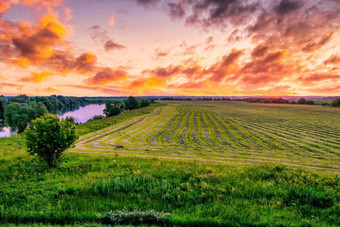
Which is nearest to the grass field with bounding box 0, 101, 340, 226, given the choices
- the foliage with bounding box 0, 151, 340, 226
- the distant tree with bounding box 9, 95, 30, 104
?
the foliage with bounding box 0, 151, 340, 226

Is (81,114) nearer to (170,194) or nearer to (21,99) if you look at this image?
(21,99)

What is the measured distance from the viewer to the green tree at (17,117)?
2033 inches

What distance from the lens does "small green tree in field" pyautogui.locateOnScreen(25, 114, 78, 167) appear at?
10.8 metres

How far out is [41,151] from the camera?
1088 centimetres

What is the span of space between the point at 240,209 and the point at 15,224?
844 centimetres

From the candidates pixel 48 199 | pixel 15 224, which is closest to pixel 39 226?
pixel 15 224

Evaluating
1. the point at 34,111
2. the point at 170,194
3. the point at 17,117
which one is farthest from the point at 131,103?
the point at 170,194

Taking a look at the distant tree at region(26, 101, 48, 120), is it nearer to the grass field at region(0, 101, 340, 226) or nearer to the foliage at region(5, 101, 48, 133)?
the foliage at region(5, 101, 48, 133)

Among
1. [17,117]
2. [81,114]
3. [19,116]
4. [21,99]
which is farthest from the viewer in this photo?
[81,114]

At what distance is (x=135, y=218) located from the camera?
628 cm

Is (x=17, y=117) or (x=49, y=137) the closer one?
(x=49, y=137)

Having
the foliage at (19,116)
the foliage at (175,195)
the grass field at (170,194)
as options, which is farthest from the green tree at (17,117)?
the foliage at (175,195)

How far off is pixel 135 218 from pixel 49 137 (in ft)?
27.7

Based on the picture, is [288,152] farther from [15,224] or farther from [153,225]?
[15,224]
